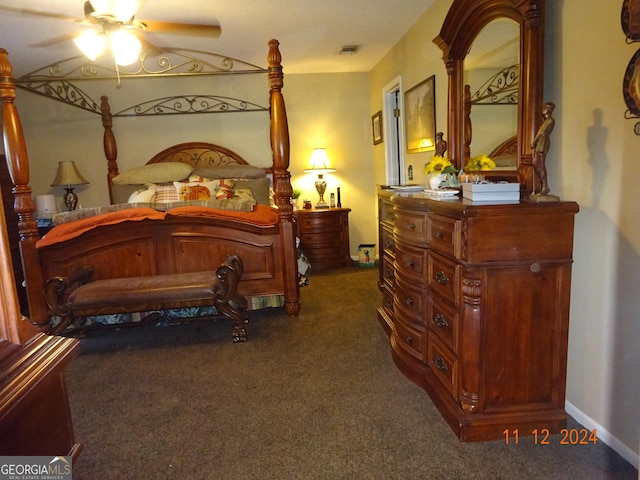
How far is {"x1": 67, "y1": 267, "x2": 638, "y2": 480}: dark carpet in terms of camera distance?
167 centimetres

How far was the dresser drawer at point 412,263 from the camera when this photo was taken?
218cm

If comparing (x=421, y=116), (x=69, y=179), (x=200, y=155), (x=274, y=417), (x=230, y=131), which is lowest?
(x=274, y=417)

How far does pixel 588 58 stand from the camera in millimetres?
1674

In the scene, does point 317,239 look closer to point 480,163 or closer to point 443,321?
point 480,163

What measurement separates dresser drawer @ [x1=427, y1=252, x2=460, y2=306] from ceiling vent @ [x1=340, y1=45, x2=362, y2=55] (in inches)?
117

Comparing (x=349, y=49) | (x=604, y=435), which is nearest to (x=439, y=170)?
(x=604, y=435)

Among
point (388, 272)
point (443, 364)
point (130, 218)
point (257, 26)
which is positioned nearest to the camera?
point (443, 364)

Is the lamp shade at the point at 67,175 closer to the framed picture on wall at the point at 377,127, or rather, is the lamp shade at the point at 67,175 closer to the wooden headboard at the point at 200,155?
the wooden headboard at the point at 200,155

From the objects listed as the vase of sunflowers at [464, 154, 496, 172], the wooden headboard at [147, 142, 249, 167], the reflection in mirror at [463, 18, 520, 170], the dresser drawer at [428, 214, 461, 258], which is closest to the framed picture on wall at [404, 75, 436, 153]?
the reflection in mirror at [463, 18, 520, 170]

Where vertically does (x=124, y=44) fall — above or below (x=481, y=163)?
above

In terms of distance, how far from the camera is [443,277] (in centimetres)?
194

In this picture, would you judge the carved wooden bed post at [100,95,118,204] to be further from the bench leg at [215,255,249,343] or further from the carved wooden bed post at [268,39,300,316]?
the bench leg at [215,255,249,343]

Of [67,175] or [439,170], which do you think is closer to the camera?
[439,170]

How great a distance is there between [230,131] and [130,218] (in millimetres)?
2362
